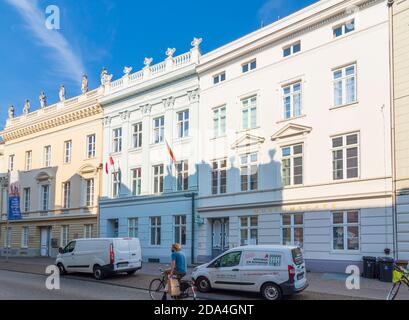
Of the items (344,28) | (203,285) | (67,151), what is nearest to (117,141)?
(67,151)

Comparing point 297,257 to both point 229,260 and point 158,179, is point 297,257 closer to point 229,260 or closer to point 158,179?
point 229,260

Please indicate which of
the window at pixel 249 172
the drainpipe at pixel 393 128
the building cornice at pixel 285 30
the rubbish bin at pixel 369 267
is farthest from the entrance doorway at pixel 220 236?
the drainpipe at pixel 393 128

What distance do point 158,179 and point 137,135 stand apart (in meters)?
4.13

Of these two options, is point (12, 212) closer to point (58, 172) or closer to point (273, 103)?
point (58, 172)

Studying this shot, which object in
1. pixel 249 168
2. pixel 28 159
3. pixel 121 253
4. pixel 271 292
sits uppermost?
pixel 28 159

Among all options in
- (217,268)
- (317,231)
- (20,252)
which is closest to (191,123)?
(317,231)

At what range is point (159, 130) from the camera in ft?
103

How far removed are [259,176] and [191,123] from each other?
6.54 m

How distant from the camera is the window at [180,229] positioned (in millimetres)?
28734

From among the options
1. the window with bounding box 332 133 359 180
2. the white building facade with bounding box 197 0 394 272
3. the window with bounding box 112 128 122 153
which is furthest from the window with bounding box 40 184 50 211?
the window with bounding box 332 133 359 180

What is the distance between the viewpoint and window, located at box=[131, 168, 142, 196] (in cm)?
3222

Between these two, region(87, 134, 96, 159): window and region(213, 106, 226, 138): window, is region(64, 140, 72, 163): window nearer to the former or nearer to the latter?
region(87, 134, 96, 159): window

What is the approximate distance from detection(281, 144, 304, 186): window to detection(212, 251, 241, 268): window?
904cm

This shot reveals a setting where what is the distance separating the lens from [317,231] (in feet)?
72.2
